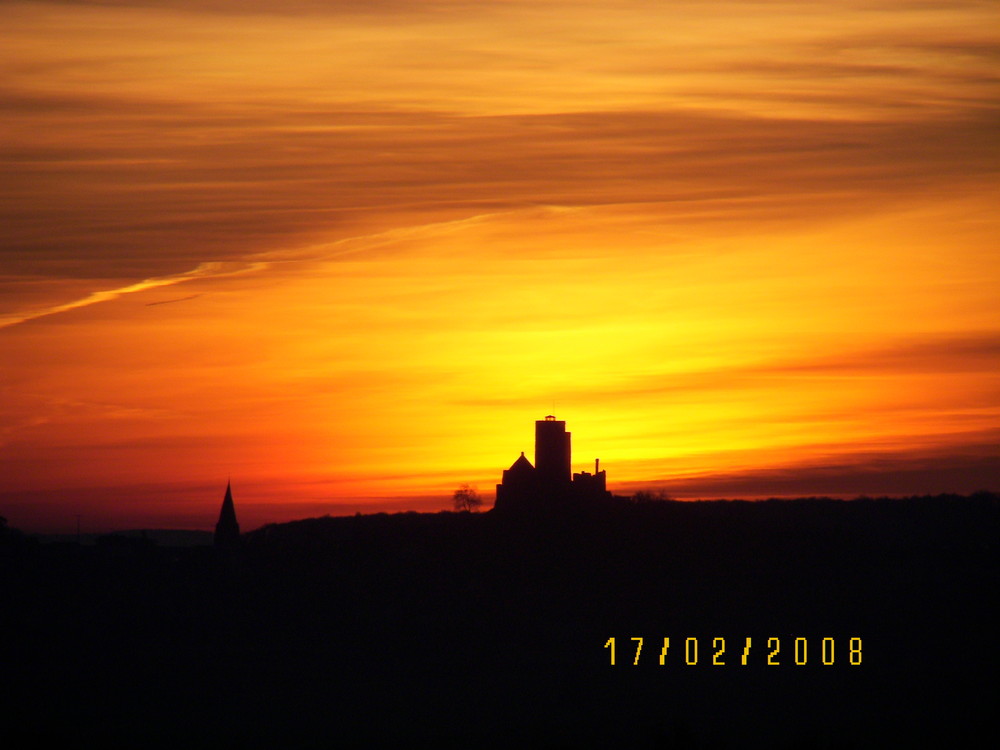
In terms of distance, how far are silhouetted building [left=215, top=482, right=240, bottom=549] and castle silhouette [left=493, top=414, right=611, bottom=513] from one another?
42.8 m

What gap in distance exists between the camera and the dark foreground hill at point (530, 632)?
89750mm

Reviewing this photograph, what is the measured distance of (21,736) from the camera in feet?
260

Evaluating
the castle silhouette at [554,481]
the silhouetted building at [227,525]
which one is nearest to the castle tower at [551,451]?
the castle silhouette at [554,481]

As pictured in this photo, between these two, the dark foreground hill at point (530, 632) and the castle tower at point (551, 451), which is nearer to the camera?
the dark foreground hill at point (530, 632)

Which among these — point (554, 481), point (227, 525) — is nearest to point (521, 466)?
point (554, 481)

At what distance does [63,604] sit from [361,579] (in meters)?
21.0

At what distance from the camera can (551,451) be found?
13288cm

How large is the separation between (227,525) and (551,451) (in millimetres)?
48943

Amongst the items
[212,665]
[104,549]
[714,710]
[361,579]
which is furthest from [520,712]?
[104,549]

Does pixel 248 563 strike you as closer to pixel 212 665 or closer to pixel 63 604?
pixel 63 604

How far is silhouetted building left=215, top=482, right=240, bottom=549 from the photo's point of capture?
169250 millimetres

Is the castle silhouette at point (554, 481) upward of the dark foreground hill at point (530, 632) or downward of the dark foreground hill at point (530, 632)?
upward

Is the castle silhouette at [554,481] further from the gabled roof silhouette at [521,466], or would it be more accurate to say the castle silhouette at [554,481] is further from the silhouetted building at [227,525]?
the silhouetted building at [227,525]

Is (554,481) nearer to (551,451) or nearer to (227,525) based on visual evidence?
(551,451)
